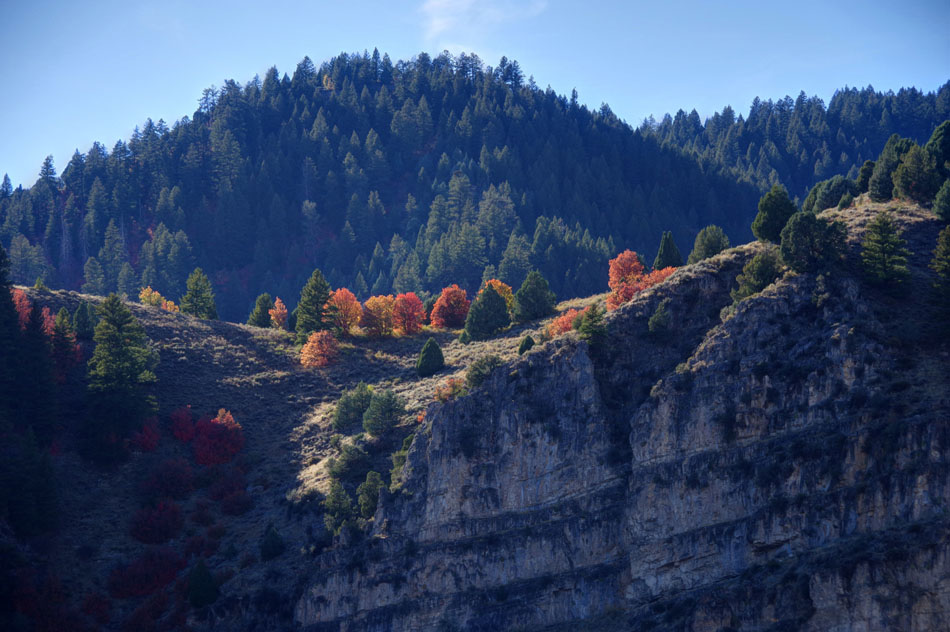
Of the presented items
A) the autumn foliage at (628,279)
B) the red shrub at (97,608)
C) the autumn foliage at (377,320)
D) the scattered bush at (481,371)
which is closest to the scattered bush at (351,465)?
the scattered bush at (481,371)

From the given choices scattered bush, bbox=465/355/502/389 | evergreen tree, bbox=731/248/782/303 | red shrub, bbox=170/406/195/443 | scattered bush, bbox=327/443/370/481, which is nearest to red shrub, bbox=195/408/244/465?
red shrub, bbox=170/406/195/443

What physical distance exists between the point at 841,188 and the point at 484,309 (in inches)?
1599

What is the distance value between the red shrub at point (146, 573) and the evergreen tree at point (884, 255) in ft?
192

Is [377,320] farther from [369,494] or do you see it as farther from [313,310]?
[369,494]

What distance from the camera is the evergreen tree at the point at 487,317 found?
366ft

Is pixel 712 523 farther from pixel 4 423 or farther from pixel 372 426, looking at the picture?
pixel 4 423

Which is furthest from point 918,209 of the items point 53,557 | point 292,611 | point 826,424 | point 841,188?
point 53,557

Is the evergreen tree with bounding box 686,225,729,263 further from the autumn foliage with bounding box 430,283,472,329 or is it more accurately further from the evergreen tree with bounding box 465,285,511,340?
the autumn foliage with bounding box 430,283,472,329

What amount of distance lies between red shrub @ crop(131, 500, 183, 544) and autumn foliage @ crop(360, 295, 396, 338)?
40546 mm

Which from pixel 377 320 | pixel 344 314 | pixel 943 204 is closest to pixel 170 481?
pixel 377 320

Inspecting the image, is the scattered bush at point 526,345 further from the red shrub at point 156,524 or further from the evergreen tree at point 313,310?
the evergreen tree at point 313,310

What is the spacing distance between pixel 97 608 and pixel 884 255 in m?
64.6

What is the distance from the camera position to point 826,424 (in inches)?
2461

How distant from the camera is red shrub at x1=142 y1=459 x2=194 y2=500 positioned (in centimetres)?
8719
